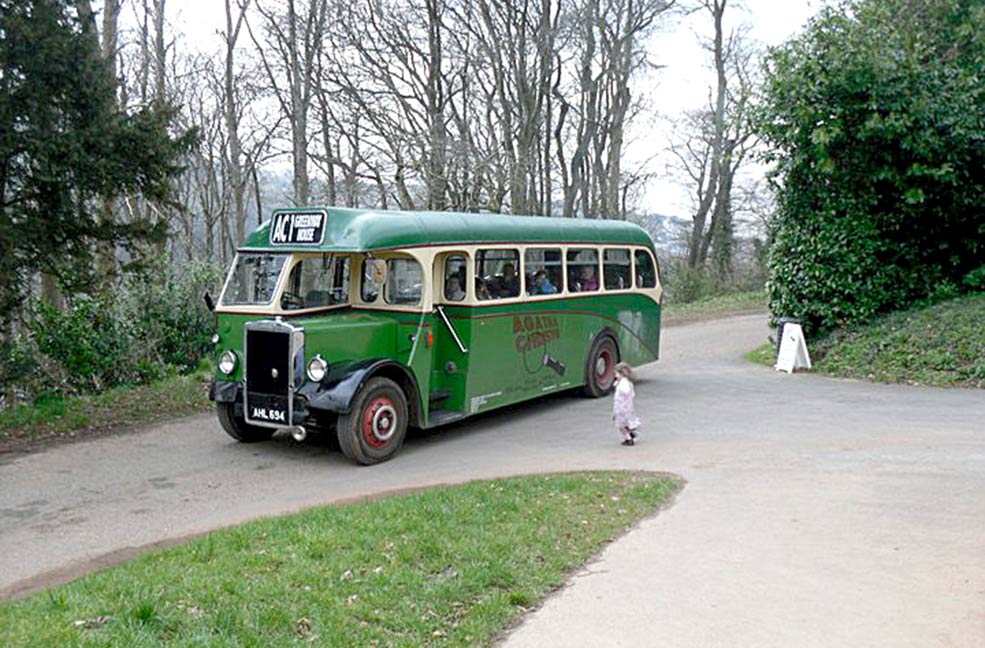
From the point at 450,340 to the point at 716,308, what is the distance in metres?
19.4

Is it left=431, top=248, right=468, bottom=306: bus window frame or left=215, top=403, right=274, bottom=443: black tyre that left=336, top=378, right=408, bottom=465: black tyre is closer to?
left=431, top=248, right=468, bottom=306: bus window frame

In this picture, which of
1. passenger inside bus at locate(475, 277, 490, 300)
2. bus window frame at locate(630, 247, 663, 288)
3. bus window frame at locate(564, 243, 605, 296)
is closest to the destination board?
passenger inside bus at locate(475, 277, 490, 300)

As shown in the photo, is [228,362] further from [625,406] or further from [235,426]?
[625,406]

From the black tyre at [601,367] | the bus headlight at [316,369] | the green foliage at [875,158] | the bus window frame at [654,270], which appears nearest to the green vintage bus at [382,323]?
the bus headlight at [316,369]

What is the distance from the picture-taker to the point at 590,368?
13.5 meters

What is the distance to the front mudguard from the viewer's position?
30.9 ft

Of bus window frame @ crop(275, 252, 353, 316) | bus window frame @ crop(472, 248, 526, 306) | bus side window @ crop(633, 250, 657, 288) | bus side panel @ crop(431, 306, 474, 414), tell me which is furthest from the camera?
bus side window @ crop(633, 250, 657, 288)

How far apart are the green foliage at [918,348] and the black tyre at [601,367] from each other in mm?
4395

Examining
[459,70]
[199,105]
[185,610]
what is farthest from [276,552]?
[199,105]

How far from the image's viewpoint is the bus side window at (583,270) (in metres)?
13.1

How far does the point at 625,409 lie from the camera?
33.5ft

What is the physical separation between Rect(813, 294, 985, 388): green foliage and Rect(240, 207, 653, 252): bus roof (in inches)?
253

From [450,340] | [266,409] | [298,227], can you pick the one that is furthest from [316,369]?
[450,340]

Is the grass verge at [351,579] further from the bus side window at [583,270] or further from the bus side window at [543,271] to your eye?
the bus side window at [583,270]
